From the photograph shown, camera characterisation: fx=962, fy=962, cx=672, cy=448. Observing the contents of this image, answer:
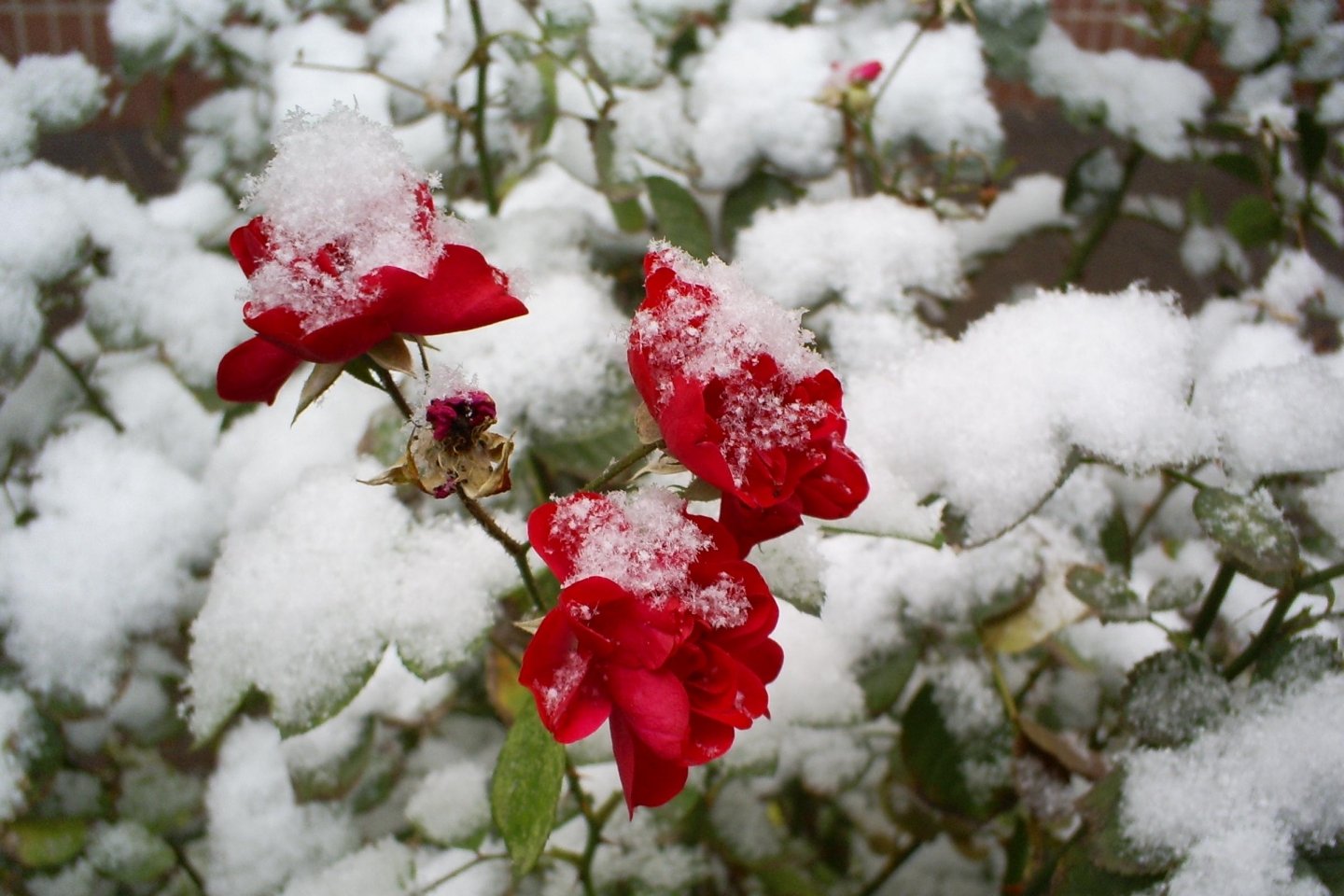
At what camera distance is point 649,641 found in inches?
12.8

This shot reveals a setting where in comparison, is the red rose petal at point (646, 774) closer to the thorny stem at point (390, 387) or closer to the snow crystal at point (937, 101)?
the thorny stem at point (390, 387)

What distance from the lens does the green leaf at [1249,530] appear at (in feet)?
1.55

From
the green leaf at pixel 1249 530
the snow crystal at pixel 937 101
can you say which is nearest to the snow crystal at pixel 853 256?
the snow crystal at pixel 937 101

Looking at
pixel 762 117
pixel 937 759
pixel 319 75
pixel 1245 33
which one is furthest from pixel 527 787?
pixel 1245 33

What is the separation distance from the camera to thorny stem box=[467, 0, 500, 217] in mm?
714

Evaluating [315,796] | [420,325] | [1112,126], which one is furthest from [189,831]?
[1112,126]

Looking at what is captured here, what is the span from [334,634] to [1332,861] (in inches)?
20.3

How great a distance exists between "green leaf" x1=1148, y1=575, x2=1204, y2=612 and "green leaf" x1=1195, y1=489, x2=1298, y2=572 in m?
0.08

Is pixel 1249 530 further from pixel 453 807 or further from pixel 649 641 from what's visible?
pixel 453 807

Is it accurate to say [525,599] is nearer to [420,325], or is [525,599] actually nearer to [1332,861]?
[420,325]

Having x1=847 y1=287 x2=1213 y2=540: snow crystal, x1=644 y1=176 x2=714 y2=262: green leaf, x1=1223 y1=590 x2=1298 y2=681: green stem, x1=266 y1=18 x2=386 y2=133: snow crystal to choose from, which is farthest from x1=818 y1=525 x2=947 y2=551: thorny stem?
x1=266 y1=18 x2=386 y2=133: snow crystal

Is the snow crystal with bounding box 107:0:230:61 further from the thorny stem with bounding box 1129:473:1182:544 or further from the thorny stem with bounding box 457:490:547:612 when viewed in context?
the thorny stem with bounding box 1129:473:1182:544

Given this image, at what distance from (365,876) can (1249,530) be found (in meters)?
0.55

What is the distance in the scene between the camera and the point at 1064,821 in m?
0.65
